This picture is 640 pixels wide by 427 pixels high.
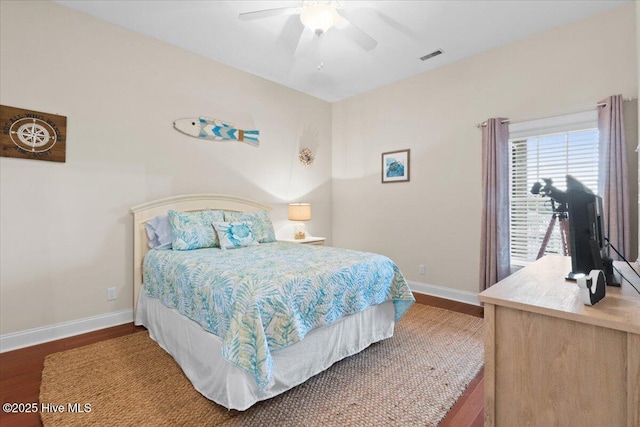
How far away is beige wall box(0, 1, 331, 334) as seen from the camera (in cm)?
241

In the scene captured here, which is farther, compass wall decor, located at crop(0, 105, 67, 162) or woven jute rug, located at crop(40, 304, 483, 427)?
compass wall decor, located at crop(0, 105, 67, 162)

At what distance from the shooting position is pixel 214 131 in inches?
140

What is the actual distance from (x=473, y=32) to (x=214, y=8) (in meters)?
2.50

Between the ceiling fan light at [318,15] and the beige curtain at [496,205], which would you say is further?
the beige curtain at [496,205]

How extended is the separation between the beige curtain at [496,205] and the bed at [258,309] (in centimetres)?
131

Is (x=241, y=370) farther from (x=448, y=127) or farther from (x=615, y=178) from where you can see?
(x=448, y=127)

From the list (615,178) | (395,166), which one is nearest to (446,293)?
(395,166)

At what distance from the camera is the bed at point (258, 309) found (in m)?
1.54

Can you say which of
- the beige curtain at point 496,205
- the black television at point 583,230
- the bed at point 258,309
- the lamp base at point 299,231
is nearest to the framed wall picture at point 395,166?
the beige curtain at point 496,205

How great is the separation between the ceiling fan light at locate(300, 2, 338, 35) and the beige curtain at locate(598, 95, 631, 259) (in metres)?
2.46

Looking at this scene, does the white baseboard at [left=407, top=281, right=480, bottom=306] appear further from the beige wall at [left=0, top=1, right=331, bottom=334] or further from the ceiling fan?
the ceiling fan

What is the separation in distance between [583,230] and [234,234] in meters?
2.66

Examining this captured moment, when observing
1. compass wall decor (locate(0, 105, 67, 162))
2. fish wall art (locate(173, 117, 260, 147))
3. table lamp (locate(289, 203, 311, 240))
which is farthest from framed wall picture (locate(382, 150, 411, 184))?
compass wall decor (locate(0, 105, 67, 162))

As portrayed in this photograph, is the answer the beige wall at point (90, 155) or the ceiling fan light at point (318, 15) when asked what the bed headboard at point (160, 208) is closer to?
the beige wall at point (90, 155)
